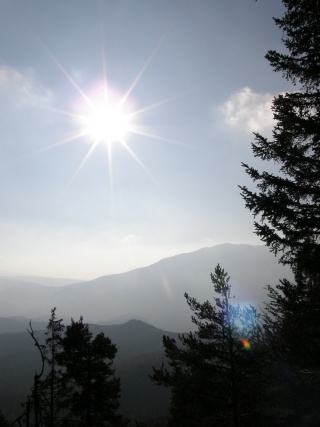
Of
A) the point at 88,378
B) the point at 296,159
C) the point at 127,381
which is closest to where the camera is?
the point at 296,159

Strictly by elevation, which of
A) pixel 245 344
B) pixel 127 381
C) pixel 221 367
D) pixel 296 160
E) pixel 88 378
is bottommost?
pixel 127 381

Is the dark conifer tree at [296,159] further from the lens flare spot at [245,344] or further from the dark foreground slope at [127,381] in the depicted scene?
the dark foreground slope at [127,381]

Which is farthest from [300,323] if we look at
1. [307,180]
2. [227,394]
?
[307,180]

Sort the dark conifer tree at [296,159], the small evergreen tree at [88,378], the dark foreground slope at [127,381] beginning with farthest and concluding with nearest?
1. the dark foreground slope at [127,381]
2. the small evergreen tree at [88,378]
3. the dark conifer tree at [296,159]

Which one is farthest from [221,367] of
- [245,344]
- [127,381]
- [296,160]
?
[127,381]

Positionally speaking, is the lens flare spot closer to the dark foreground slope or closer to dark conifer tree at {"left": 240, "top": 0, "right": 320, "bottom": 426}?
dark conifer tree at {"left": 240, "top": 0, "right": 320, "bottom": 426}

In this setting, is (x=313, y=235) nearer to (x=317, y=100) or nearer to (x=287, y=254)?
(x=287, y=254)

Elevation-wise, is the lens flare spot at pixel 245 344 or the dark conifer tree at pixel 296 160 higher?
the dark conifer tree at pixel 296 160

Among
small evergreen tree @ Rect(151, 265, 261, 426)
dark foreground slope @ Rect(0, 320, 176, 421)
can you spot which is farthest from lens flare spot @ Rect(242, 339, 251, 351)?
dark foreground slope @ Rect(0, 320, 176, 421)

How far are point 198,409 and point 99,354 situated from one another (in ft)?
30.7

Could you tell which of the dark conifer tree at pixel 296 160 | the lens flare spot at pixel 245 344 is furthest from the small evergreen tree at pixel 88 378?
the dark conifer tree at pixel 296 160

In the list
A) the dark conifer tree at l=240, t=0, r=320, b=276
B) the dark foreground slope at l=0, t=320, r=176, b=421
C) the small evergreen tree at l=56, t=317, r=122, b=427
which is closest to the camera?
the dark conifer tree at l=240, t=0, r=320, b=276

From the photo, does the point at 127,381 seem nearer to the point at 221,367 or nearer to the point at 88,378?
the point at 88,378

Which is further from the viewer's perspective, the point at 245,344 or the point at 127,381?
the point at 127,381
